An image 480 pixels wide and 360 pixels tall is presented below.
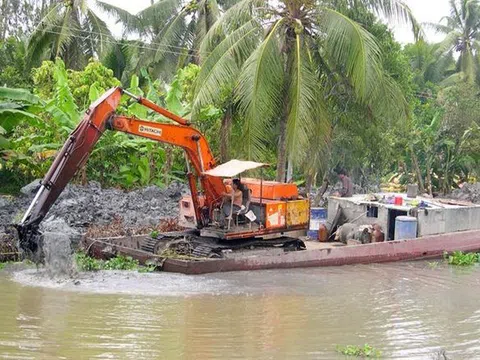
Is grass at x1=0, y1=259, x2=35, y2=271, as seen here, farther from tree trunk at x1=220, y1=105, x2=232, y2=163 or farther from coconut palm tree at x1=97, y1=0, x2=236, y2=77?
coconut palm tree at x1=97, y1=0, x2=236, y2=77

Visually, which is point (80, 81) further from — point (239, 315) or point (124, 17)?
point (239, 315)

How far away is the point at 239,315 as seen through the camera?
34.7 feet

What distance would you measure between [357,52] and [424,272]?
216 inches

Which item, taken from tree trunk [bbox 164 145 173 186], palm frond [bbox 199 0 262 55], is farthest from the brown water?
tree trunk [bbox 164 145 173 186]

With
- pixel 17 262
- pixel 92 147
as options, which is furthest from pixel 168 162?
pixel 92 147

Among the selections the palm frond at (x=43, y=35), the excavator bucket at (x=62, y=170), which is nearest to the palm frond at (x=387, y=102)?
the excavator bucket at (x=62, y=170)

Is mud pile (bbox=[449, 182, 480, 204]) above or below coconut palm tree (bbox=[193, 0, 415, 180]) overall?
below

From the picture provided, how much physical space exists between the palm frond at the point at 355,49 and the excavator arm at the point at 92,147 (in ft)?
16.0

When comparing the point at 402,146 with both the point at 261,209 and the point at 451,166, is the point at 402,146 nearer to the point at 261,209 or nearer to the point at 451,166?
the point at 451,166

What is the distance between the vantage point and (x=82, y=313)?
10.3 m

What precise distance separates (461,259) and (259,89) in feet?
19.8

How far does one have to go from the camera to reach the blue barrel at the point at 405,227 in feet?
51.6

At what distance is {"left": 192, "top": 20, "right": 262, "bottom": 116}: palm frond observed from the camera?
17172 millimetres

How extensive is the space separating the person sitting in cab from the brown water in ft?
4.27
